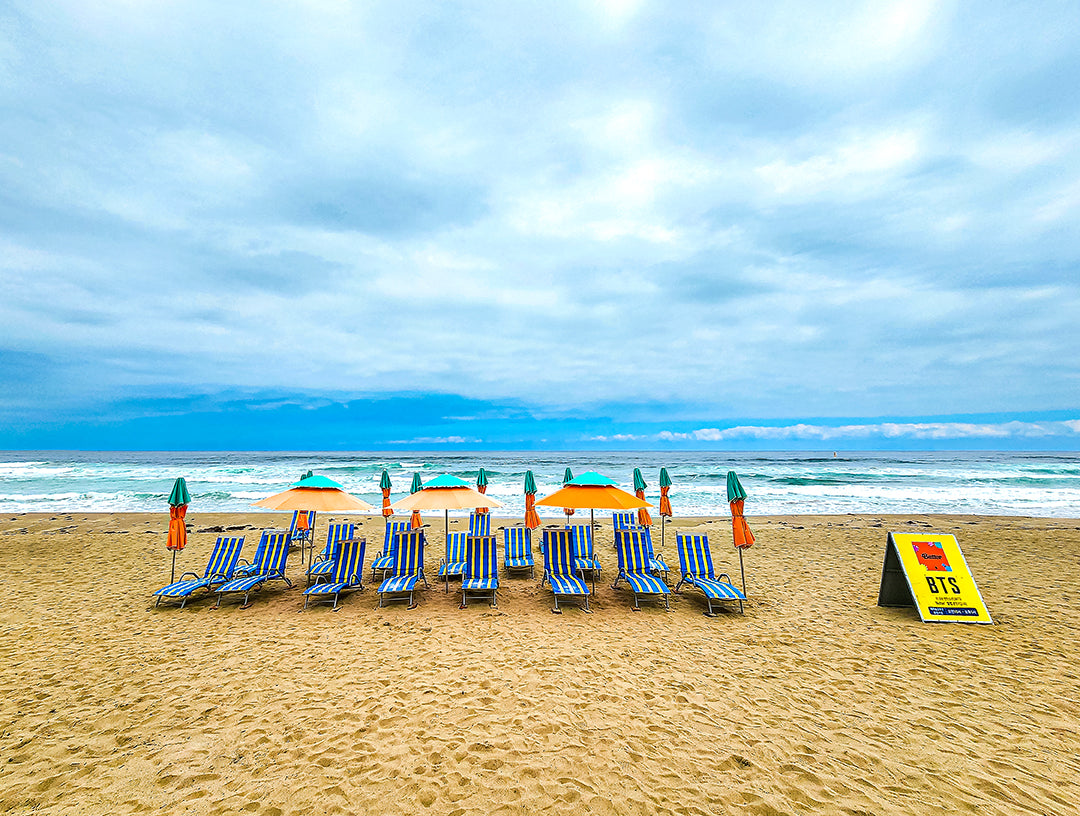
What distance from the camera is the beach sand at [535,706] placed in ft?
10.9

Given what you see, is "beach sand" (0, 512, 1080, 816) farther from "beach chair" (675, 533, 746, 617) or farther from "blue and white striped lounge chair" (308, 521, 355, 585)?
"blue and white striped lounge chair" (308, 521, 355, 585)

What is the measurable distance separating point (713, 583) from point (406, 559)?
17.1 ft

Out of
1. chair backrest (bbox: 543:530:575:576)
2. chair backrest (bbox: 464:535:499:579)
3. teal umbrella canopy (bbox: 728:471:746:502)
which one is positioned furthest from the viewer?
chair backrest (bbox: 543:530:575:576)

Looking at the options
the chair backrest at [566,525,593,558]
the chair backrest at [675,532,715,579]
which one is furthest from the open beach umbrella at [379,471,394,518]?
the chair backrest at [675,532,715,579]

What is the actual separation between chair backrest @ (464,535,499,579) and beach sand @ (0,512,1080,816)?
1.57 ft

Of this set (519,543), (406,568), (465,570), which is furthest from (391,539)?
(519,543)

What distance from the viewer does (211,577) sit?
769 centimetres

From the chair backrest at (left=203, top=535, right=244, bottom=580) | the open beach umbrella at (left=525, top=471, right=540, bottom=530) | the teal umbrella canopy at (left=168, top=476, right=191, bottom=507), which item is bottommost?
the chair backrest at (left=203, top=535, right=244, bottom=580)

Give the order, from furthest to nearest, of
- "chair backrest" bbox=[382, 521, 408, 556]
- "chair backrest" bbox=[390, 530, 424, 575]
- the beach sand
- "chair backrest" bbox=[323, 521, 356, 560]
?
"chair backrest" bbox=[323, 521, 356, 560] < "chair backrest" bbox=[382, 521, 408, 556] < "chair backrest" bbox=[390, 530, 424, 575] < the beach sand

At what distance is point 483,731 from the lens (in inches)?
158

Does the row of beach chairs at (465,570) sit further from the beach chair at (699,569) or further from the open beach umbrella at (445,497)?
the open beach umbrella at (445,497)

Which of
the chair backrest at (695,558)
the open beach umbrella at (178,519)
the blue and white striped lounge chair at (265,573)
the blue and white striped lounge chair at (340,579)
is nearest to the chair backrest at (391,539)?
the blue and white striped lounge chair at (340,579)

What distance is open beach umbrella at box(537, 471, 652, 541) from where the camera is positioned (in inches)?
295

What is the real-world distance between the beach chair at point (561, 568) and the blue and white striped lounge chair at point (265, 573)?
459 cm
